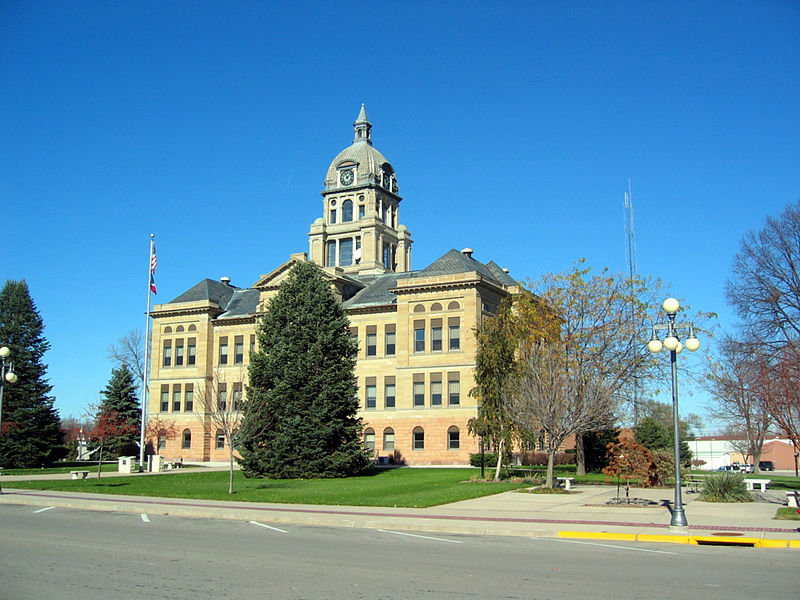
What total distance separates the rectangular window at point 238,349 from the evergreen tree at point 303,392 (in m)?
24.7

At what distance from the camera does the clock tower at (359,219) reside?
8000cm

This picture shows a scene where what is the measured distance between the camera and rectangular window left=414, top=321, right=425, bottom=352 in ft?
197

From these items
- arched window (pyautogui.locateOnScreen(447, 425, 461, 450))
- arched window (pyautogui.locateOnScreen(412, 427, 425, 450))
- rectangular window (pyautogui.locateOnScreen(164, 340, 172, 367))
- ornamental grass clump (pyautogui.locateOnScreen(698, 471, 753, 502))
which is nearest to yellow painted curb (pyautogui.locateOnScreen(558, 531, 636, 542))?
ornamental grass clump (pyautogui.locateOnScreen(698, 471, 753, 502))

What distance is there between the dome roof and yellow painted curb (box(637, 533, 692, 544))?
67.5 meters

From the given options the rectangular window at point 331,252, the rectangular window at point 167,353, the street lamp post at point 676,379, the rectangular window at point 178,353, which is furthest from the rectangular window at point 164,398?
the street lamp post at point 676,379

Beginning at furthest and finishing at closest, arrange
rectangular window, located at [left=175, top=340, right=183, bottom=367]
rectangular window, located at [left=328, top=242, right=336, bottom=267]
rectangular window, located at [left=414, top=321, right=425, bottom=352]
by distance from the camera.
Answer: rectangular window, located at [left=328, top=242, right=336, bottom=267], rectangular window, located at [left=175, top=340, right=183, bottom=367], rectangular window, located at [left=414, top=321, right=425, bottom=352]

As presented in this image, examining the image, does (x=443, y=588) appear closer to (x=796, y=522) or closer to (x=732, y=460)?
(x=796, y=522)

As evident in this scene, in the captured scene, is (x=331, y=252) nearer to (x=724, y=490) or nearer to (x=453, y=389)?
(x=453, y=389)

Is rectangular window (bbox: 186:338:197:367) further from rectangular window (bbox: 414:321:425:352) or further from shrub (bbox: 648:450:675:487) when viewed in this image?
shrub (bbox: 648:450:675:487)

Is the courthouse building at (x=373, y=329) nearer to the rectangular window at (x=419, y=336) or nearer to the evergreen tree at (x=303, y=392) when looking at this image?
the rectangular window at (x=419, y=336)

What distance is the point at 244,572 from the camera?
40.3 feet

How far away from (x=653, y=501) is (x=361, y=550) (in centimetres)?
1509

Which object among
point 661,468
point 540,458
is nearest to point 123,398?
point 540,458

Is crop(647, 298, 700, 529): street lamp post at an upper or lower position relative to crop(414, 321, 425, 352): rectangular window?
lower
